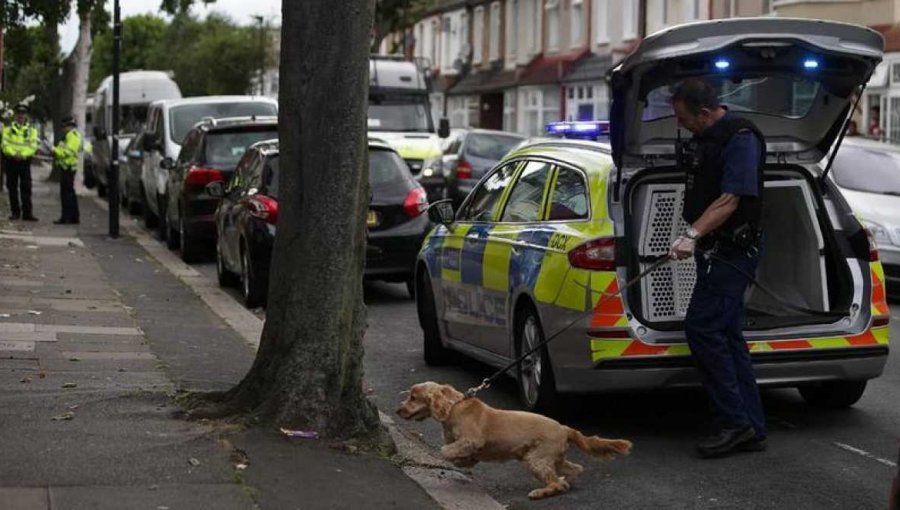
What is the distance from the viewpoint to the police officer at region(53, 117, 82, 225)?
2481 centimetres

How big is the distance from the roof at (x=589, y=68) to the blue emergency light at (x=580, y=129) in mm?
37516

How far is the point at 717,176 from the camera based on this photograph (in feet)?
27.6

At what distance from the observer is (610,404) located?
33.3ft

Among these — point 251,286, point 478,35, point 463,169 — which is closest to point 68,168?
point 463,169

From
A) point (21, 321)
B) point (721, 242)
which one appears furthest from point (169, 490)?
point (21, 321)

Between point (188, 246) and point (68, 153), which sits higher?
point (68, 153)

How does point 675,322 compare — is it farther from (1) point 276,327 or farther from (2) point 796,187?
(1) point 276,327

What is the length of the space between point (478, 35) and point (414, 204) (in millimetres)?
49649

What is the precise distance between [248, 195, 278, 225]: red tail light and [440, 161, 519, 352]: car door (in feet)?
13.3

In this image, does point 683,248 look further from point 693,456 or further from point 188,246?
point 188,246

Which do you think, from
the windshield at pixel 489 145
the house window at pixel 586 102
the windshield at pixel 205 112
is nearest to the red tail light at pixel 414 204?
the windshield at pixel 205 112

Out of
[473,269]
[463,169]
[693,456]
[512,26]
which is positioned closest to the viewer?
[693,456]

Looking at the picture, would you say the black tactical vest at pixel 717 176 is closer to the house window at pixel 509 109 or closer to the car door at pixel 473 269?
the car door at pixel 473 269

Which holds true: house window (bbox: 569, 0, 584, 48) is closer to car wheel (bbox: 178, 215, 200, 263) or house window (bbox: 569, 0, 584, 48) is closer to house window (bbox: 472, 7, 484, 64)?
house window (bbox: 472, 7, 484, 64)
